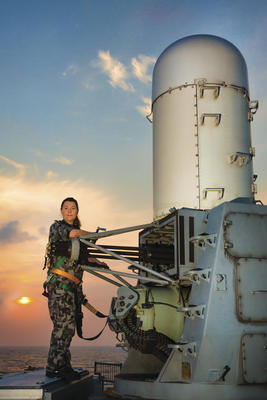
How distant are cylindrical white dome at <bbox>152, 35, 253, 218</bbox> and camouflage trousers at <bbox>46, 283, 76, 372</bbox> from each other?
2.89m

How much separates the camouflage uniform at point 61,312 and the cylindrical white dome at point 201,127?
2.60 metres

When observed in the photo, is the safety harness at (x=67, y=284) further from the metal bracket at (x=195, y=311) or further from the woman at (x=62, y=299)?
the metal bracket at (x=195, y=311)

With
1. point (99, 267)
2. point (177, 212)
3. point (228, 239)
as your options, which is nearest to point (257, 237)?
point (228, 239)

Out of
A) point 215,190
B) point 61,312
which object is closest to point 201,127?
point 215,190

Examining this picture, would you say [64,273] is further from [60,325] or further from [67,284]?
[60,325]

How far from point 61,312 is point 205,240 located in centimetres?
250

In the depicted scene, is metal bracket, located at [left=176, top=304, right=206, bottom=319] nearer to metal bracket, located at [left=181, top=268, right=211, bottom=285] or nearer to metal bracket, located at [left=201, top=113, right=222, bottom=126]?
metal bracket, located at [left=181, top=268, right=211, bottom=285]

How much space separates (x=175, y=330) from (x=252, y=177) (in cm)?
349

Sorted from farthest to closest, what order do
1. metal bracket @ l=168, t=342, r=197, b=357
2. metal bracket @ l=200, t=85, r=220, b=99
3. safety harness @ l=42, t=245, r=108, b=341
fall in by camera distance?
metal bracket @ l=200, t=85, r=220, b=99
safety harness @ l=42, t=245, r=108, b=341
metal bracket @ l=168, t=342, r=197, b=357

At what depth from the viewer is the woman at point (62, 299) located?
21.5 feet

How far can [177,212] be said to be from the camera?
24.3 feet

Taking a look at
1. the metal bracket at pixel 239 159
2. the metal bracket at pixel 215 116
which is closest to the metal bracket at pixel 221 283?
the metal bracket at pixel 239 159

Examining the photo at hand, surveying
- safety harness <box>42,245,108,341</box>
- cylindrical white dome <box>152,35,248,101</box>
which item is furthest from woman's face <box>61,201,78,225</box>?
cylindrical white dome <box>152,35,248,101</box>

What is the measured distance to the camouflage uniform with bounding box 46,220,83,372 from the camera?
657 cm
